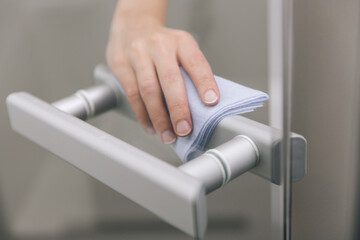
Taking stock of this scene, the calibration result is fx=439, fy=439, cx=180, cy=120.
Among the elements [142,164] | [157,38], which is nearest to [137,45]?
[157,38]

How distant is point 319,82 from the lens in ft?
1.23

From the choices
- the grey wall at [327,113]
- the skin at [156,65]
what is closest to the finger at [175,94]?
the skin at [156,65]

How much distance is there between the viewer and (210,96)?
1.09ft

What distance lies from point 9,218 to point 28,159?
9cm

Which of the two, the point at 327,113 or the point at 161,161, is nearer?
the point at 161,161

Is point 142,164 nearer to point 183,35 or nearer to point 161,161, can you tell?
point 161,161

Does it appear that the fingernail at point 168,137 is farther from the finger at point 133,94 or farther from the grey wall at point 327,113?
the grey wall at point 327,113

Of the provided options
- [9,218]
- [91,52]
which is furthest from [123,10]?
[9,218]

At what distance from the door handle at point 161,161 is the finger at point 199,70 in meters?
0.02

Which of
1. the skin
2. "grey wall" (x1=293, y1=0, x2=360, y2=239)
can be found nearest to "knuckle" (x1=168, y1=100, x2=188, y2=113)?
the skin

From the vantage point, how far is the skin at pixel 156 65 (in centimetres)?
34

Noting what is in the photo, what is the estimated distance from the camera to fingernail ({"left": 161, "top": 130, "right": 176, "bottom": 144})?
349 mm

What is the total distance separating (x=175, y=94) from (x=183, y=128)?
0.03 m

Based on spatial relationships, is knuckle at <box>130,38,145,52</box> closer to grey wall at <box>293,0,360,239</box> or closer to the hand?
the hand
